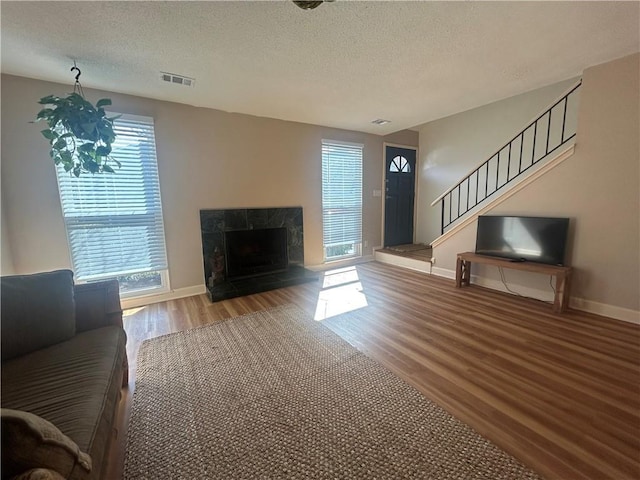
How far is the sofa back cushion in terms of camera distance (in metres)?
1.42

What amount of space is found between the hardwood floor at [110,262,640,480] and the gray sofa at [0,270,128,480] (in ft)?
1.52

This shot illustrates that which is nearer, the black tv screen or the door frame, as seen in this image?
the black tv screen

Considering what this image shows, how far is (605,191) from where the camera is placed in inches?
107

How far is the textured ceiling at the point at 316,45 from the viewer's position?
5.83 ft

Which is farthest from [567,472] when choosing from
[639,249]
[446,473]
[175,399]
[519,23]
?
[519,23]

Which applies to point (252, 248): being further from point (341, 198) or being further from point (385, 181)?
point (385, 181)

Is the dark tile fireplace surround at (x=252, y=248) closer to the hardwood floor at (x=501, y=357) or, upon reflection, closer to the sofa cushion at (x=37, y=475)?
the hardwood floor at (x=501, y=357)

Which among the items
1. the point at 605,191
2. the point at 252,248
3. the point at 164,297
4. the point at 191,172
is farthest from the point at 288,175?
the point at 605,191

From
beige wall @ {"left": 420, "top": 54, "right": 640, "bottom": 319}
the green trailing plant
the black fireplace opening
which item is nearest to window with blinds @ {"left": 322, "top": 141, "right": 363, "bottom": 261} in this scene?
the black fireplace opening

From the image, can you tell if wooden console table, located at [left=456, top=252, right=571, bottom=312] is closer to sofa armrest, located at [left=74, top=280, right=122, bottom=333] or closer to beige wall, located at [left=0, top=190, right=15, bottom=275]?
sofa armrest, located at [left=74, top=280, right=122, bottom=333]

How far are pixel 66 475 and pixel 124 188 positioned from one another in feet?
10.1

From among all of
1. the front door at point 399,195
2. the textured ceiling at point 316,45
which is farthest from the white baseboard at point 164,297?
the front door at point 399,195

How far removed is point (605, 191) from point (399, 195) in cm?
338

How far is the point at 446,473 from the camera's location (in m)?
1.27
